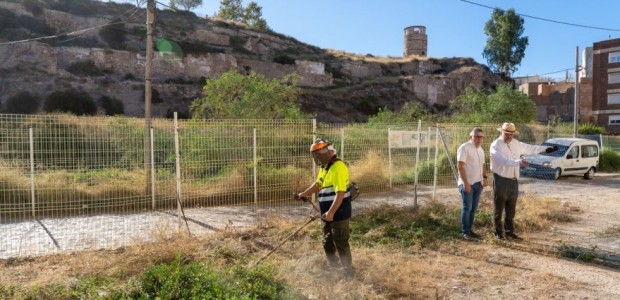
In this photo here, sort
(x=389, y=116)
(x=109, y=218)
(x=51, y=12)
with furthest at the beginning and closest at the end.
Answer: (x=51, y=12) → (x=389, y=116) → (x=109, y=218)

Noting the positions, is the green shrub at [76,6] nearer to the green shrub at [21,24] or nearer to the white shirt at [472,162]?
the green shrub at [21,24]

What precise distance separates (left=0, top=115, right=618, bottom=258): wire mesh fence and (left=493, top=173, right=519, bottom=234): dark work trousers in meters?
2.29

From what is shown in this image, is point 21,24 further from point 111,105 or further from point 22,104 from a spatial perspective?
point 111,105

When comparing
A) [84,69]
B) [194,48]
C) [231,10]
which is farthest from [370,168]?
[231,10]

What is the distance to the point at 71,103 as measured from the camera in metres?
33.9

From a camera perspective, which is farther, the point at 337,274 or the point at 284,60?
the point at 284,60

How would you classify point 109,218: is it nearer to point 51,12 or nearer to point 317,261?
→ point 317,261

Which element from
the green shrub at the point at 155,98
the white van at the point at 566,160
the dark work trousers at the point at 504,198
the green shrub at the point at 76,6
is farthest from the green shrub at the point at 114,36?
the dark work trousers at the point at 504,198

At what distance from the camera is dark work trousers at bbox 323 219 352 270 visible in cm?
484

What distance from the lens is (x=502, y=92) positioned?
2802cm

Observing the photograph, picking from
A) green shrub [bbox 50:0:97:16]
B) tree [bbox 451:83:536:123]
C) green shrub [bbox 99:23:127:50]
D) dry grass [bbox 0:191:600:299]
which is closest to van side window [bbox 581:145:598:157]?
tree [bbox 451:83:536:123]

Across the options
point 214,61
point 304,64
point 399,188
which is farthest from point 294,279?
point 304,64

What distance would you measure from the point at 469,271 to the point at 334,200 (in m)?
1.94

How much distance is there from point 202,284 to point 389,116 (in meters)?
23.5
